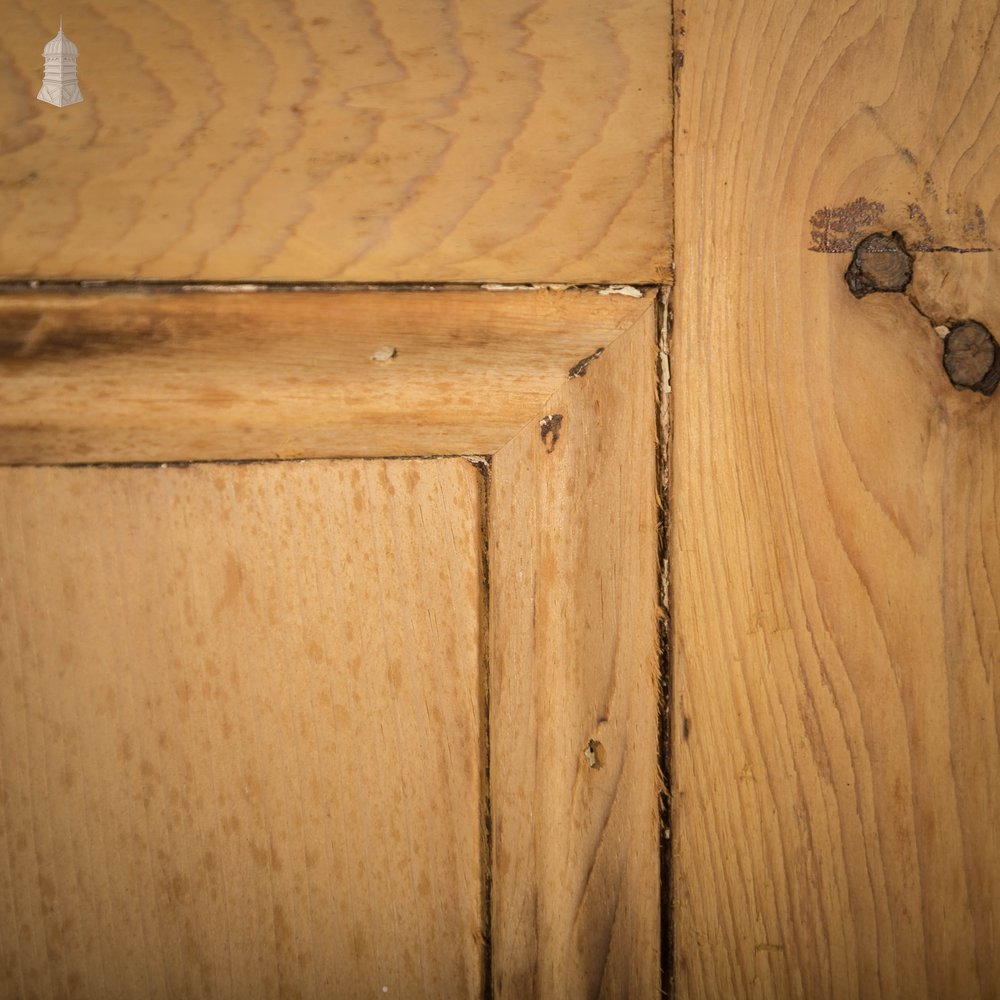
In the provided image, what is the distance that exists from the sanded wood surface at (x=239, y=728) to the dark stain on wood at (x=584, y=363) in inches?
2.5

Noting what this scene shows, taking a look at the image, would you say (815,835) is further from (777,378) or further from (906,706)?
(777,378)

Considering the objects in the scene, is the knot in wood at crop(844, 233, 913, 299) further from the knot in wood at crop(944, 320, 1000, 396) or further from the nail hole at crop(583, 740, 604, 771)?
the nail hole at crop(583, 740, 604, 771)

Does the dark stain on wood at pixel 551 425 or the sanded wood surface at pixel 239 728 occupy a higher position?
the dark stain on wood at pixel 551 425

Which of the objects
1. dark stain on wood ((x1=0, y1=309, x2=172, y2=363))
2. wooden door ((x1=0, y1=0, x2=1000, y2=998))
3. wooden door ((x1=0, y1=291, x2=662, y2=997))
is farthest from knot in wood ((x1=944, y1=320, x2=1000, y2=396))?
dark stain on wood ((x1=0, y1=309, x2=172, y2=363))

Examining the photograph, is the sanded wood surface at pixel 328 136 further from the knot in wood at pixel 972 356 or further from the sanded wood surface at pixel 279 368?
the knot in wood at pixel 972 356

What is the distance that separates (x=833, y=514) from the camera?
1.10 feet

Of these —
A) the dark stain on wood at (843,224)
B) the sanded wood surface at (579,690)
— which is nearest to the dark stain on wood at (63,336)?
the sanded wood surface at (579,690)

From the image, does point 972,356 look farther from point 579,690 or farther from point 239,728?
point 239,728

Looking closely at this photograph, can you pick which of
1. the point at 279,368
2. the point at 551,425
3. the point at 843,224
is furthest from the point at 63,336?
the point at 843,224

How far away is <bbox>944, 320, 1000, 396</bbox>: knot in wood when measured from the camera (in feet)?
1.07

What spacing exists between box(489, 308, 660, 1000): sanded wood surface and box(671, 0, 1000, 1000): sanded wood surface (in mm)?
17

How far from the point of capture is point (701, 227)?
1.07ft

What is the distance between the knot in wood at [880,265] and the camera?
324mm

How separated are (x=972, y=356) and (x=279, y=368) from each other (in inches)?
11.6
